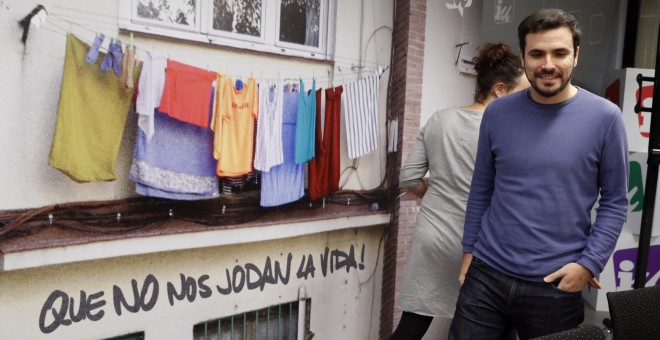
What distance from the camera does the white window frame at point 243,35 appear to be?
3.14 meters

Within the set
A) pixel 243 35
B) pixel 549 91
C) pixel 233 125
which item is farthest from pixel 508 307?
pixel 243 35

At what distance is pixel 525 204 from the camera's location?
92.7 inches

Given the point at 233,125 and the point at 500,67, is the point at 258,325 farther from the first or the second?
the point at 500,67

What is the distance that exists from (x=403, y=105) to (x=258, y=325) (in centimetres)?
199

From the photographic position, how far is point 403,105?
4.58 m

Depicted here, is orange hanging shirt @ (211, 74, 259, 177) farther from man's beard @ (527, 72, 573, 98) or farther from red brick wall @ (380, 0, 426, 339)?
man's beard @ (527, 72, 573, 98)

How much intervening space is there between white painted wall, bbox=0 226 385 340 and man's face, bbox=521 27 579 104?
2.23m

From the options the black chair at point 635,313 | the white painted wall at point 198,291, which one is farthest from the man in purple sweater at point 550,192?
the white painted wall at point 198,291

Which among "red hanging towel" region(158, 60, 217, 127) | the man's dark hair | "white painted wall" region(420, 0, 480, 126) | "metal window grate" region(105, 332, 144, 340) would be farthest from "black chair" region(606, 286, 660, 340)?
"white painted wall" region(420, 0, 480, 126)

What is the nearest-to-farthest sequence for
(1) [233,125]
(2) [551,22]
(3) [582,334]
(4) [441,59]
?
(3) [582,334] < (2) [551,22] < (1) [233,125] < (4) [441,59]

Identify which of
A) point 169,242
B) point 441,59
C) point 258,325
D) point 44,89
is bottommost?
point 258,325

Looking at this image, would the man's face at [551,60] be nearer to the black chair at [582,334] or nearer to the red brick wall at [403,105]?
the black chair at [582,334]

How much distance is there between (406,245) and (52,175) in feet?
9.19

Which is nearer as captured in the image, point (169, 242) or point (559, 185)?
point (559, 185)
